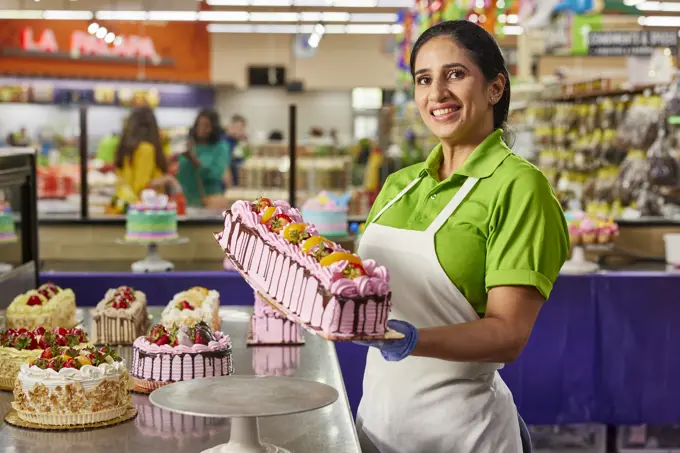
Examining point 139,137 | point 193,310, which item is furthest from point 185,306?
point 139,137

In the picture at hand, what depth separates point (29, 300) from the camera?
11.4 feet

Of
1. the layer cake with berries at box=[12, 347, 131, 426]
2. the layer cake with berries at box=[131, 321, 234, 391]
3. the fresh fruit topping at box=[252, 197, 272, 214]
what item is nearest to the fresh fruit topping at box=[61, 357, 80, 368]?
the layer cake with berries at box=[12, 347, 131, 426]

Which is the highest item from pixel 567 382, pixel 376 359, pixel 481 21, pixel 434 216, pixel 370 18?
pixel 370 18

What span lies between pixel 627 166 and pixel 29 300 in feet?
17.4

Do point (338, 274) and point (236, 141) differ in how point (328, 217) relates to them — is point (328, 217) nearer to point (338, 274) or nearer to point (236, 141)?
point (338, 274)

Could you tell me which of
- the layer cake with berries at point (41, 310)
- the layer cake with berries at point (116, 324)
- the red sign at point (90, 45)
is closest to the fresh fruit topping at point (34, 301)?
the layer cake with berries at point (41, 310)

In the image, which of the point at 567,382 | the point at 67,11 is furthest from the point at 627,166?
the point at 67,11

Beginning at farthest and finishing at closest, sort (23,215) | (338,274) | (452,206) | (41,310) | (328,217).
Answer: (328,217) < (23,215) < (41,310) < (452,206) < (338,274)

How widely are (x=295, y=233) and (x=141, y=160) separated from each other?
5900mm

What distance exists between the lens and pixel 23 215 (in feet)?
13.3

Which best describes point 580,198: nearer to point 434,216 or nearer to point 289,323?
point 289,323

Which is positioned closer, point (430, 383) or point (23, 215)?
point (430, 383)

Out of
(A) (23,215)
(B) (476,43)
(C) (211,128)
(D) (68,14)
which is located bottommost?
(A) (23,215)

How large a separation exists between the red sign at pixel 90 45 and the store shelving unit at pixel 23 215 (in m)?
12.1
